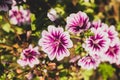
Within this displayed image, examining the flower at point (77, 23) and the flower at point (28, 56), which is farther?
the flower at point (28, 56)

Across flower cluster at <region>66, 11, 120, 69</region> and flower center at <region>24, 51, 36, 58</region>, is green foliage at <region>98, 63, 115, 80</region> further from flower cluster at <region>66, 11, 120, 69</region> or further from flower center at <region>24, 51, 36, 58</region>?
flower center at <region>24, 51, 36, 58</region>

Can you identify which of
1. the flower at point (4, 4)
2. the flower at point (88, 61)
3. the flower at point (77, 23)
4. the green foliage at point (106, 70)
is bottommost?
the green foliage at point (106, 70)

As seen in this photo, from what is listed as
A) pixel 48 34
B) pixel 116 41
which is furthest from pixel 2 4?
pixel 116 41

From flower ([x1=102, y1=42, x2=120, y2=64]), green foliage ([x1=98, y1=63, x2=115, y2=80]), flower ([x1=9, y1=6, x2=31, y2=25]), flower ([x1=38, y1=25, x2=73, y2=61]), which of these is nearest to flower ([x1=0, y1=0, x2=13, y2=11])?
flower ([x1=9, y1=6, x2=31, y2=25])

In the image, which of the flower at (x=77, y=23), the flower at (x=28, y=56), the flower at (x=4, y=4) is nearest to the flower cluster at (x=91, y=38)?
the flower at (x=77, y=23)

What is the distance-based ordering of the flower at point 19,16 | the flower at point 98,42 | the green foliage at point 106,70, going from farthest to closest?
the green foliage at point 106,70 → the flower at point 19,16 → the flower at point 98,42

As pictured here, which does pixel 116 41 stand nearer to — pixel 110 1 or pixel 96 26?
pixel 96 26

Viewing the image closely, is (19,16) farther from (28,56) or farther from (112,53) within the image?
(112,53)

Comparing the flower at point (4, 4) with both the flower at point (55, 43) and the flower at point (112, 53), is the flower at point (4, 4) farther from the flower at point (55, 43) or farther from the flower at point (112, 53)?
the flower at point (112, 53)
